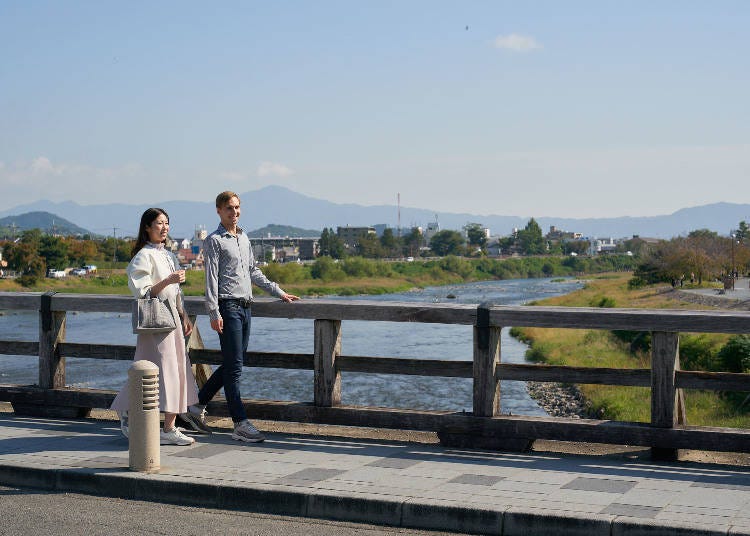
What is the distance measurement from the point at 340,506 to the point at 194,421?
3026mm

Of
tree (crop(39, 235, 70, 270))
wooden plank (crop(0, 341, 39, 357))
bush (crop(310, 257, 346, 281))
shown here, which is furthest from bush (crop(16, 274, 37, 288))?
wooden plank (crop(0, 341, 39, 357))

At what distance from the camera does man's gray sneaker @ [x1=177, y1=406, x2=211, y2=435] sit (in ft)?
29.6

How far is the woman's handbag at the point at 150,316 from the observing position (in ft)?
27.0

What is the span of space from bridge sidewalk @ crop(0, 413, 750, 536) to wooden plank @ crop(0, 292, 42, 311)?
1.89m

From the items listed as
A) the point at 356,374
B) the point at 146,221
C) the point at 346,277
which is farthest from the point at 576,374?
the point at 346,277

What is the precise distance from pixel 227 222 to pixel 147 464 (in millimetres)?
2271

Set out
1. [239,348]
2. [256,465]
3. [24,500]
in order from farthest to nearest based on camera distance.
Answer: [239,348], [256,465], [24,500]

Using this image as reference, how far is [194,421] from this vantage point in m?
9.02

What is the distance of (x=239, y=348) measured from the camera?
8672mm

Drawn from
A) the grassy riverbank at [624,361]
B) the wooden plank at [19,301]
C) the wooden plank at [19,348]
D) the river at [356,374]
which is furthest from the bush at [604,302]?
the wooden plank at [19,348]

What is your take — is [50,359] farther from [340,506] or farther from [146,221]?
[340,506]

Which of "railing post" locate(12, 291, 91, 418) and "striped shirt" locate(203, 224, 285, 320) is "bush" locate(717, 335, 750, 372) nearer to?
"railing post" locate(12, 291, 91, 418)

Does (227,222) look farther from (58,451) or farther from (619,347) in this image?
(619,347)

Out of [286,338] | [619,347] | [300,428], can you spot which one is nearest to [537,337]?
[619,347]
